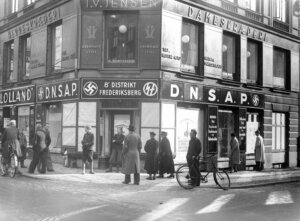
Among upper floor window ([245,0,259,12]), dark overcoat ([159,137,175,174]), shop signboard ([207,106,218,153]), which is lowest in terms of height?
dark overcoat ([159,137,175,174])

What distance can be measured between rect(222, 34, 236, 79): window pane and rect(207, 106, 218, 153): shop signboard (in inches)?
95.0

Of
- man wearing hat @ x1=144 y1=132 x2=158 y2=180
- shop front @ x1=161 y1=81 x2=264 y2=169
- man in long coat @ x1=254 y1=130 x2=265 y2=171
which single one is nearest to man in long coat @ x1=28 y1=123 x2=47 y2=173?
man wearing hat @ x1=144 y1=132 x2=158 y2=180

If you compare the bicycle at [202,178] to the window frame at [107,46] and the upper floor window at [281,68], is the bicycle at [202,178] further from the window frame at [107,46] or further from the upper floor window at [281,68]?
the upper floor window at [281,68]

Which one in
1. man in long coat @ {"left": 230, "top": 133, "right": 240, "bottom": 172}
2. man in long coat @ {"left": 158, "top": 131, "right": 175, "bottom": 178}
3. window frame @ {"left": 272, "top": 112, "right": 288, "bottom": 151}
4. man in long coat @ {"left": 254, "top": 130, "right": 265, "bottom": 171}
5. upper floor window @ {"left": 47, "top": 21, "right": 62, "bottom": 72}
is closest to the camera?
man in long coat @ {"left": 158, "top": 131, "right": 175, "bottom": 178}

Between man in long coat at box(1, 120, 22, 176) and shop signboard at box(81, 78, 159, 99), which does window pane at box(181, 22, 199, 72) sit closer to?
shop signboard at box(81, 78, 159, 99)

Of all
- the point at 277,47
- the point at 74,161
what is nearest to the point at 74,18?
the point at 74,161

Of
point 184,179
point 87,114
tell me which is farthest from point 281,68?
point 184,179

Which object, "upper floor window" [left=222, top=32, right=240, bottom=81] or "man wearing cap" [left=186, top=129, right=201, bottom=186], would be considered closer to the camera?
"man wearing cap" [left=186, top=129, right=201, bottom=186]

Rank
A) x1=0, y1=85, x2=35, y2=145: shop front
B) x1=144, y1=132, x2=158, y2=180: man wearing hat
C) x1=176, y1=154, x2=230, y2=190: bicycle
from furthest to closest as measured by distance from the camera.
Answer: x1=0, y1=85, x2=35, y2=145: shop front < x1=144, y1=132, x2=158, y2=180: man wearing hat < x1=176, y1=154, x2=230, y2=190: bicycle

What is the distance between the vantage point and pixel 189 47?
18422mm

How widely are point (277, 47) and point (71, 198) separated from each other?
54.5ft

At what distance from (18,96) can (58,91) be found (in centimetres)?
460

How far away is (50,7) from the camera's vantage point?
1945 cm

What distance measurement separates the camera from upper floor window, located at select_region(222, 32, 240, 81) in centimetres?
2020
